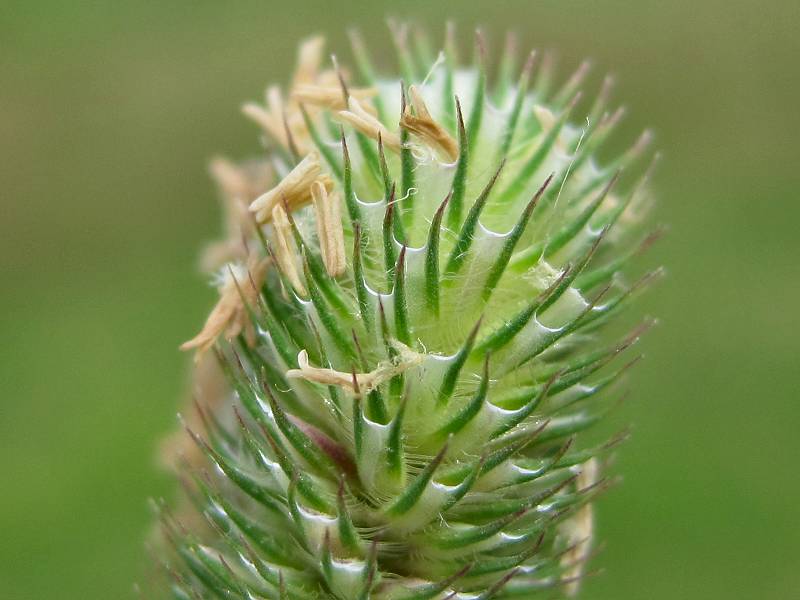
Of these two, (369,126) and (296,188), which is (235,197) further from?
(369,126)

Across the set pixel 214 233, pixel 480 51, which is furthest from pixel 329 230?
pixel 214 233

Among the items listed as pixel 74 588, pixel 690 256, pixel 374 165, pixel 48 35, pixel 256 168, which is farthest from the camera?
pixel 48 35

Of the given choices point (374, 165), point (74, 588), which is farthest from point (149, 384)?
point (374, 165)

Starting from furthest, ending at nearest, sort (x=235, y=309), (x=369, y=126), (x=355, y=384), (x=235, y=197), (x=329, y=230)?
1. (x=235, y=197)
2. (x=235, y=309)
3. (x=369, y=126)
4. (x=329, y=230)
5. (x=355, y=384)

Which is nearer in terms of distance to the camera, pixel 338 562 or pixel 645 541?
pixel 338 562

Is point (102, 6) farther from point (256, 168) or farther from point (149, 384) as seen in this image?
point (256, 168)

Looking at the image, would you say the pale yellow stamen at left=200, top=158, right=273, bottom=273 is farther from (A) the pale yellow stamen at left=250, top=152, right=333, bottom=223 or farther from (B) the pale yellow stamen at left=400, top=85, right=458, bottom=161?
(B) the pale yellow stamen at left=400, top=85, right=458, bottom=161

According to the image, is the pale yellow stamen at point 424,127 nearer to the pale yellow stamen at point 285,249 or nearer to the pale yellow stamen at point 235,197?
the pale yellow stamen at point 285,249
